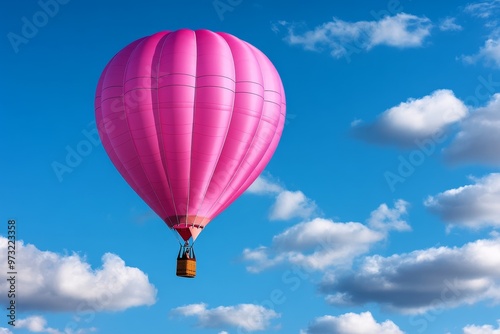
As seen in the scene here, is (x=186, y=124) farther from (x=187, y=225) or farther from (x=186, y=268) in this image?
(x=186, y=268)

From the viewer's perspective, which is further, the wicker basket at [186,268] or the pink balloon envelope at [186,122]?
the pink balloon envelope at [186,122]

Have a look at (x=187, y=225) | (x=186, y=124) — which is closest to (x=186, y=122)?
(x=186, y=124)

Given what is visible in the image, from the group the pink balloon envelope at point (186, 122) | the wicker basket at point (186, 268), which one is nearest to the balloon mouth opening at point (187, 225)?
the pink balloon envelope at point (186, 122)

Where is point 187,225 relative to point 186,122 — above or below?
below

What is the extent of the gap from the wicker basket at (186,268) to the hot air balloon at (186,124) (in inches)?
2.2

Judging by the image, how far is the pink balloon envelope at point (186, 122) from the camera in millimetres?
51156

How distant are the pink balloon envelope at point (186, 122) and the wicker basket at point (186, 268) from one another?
1362mm

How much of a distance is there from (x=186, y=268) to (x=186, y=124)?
23.1ft

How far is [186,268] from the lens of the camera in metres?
50.3

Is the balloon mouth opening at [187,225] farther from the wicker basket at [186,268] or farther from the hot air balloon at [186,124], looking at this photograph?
the wicker basket at [186,268]

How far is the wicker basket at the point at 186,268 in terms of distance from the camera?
50188 millimetres

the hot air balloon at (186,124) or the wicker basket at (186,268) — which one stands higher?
the hot air balloon at (186,124)

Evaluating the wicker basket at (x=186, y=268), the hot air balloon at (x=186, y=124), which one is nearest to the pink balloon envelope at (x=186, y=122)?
the hot air balloon at (x=186, y=124)

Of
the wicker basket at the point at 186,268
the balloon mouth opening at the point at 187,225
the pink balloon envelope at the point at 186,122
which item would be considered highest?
the pink balloon envelope at the point at 186,122
